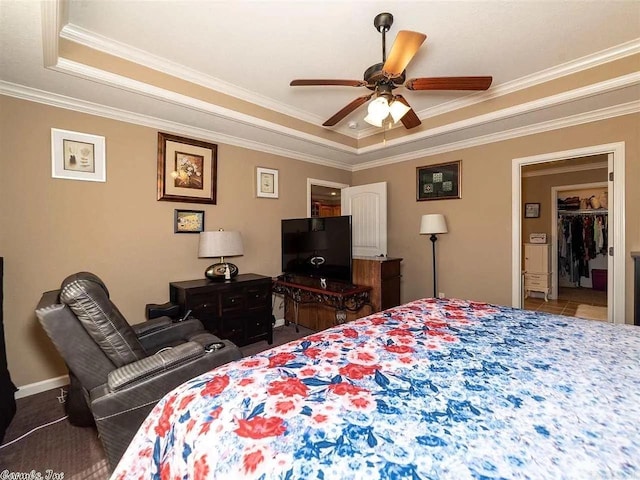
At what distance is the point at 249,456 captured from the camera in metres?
0.72

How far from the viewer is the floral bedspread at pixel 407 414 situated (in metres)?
0.67

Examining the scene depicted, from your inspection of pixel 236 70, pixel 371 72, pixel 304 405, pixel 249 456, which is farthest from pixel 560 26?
pixel 249 456

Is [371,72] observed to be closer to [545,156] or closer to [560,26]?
[560,26]

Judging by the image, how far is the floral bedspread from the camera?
67cm

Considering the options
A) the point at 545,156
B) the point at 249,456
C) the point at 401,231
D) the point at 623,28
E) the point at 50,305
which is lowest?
the point at 249,456

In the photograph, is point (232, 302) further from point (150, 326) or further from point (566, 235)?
point (566, 235)

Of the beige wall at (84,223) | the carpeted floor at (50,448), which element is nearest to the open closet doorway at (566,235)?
the beige wall at (84,223)

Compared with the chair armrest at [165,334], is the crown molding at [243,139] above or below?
above

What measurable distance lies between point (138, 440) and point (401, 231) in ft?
12.8

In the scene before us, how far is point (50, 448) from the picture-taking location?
5.79 feet

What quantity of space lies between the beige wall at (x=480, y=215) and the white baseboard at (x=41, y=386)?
394 cm

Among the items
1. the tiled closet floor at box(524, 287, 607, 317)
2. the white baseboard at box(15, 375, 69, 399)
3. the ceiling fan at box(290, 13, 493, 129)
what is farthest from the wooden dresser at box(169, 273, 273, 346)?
the tiled closet floor at box(524, 287, 607, 317)

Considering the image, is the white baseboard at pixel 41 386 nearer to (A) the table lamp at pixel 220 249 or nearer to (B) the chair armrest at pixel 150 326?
(B) the chair armrest at pixel 150 326

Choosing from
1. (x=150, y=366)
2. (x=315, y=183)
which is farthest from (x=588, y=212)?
(x=150, y=366)
